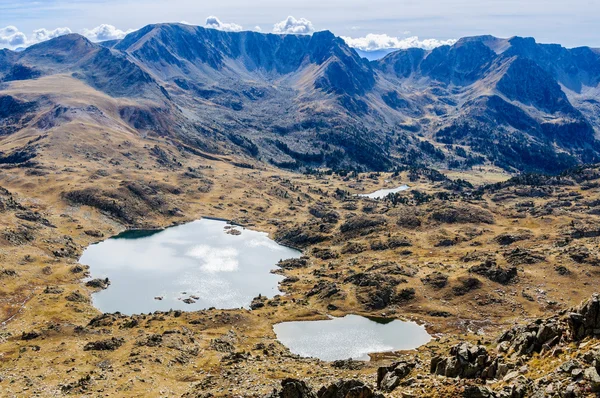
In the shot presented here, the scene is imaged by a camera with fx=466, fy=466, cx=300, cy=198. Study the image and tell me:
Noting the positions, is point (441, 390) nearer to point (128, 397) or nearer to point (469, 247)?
point (128, 397)

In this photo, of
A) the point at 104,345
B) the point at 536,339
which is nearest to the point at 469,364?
the point at 536,339

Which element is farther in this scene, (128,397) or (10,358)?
(10,358)

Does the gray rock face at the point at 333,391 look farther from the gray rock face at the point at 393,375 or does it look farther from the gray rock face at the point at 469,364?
the gray rock face at the point at 469,364

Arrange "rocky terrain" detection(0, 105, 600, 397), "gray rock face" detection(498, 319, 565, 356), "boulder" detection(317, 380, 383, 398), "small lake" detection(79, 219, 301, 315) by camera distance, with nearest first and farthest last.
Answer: "boulder" detection(317, 380, 383, 398) < "gray rock face" detection(498, 319, 565, 356) < "rocky terrain" detection(0, 105, 600, 397) < "small lake" detection(79, 219, 301, 315)

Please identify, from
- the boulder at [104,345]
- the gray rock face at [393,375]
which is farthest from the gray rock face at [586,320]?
the boulder at [104,345]

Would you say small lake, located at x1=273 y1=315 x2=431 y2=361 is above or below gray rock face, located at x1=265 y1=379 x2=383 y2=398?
below

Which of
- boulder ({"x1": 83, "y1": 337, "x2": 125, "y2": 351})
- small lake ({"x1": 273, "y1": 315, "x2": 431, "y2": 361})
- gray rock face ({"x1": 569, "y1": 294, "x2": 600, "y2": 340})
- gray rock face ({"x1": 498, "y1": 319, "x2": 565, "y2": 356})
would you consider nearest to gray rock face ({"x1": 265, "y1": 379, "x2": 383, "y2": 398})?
gray rock face ({"x1": 498, "y1": 319, "x2": 565, "y2": 356})

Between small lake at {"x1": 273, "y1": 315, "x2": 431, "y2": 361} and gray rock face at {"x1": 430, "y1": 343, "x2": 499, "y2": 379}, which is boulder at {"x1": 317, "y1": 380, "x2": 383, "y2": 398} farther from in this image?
small lake at {"x1": 273, "y1": 315, "x2": 431, "y2": 361}

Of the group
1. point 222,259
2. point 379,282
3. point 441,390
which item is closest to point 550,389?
point 441,390
